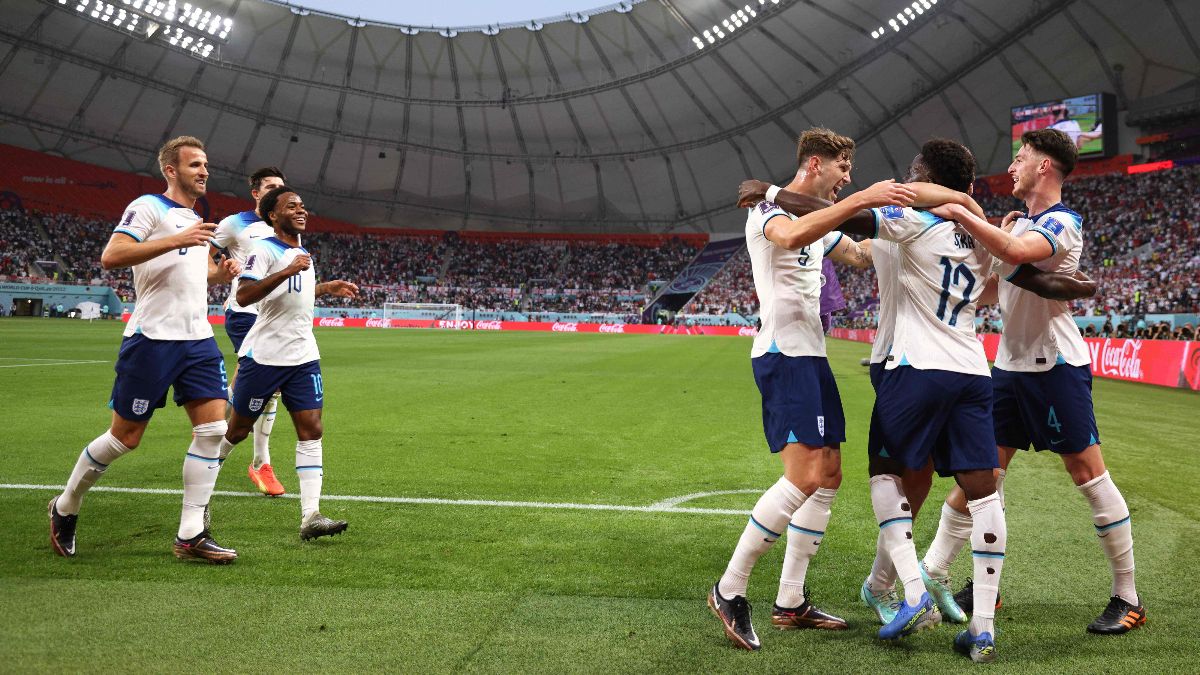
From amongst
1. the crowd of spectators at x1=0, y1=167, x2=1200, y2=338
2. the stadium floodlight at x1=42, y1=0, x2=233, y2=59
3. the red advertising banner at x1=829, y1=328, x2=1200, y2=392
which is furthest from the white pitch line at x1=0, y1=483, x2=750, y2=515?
the stadium floodlight at x1=42, y1=0, x2=233, y2=59

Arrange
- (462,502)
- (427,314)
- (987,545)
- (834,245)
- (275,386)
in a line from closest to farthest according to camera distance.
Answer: (987,545)
(834,245)
(275,386)
(462,502)
(427,314)

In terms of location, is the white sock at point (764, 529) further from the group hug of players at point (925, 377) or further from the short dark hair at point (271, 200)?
the short dark hair at point (271, 200)

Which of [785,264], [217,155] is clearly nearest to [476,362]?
[785,264]

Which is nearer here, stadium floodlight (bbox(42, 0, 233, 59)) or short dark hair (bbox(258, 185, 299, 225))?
short dark hair (bbox(258, 185, 299, 225))

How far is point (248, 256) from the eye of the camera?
588 centimetres

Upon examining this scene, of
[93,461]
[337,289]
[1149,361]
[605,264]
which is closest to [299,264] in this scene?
[337,289]

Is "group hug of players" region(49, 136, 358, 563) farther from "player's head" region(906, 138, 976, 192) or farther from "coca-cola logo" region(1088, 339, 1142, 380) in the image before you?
"coca-cola logo" region(1088, 339, 1142, 380)

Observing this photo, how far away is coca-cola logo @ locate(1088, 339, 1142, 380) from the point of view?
21016 mm

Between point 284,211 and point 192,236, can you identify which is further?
point 284,211

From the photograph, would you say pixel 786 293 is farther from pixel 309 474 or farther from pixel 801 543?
pixel 309 474

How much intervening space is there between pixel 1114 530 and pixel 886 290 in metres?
1.76

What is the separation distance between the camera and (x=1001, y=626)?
4121 mm

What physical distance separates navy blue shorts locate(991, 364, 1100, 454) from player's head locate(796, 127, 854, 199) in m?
1.46

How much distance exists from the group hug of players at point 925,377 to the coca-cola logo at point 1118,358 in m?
19.9
